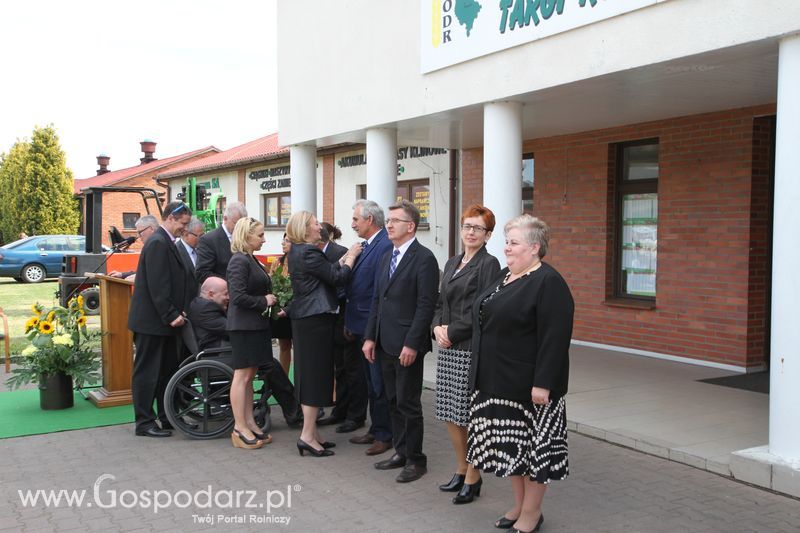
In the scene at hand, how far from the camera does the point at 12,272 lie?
2633cm

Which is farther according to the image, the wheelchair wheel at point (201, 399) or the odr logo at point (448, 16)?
the odr logo at point (448, 16)

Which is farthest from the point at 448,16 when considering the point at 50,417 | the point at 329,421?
the point at 50,417

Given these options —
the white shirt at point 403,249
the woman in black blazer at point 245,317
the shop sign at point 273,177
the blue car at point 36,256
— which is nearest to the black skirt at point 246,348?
the woman in black blazer at point 245,317

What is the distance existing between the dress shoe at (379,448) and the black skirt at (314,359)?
A: 1.63 feet

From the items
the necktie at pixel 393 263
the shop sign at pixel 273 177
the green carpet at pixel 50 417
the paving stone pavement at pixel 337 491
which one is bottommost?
the green carpet at pixel 50 417

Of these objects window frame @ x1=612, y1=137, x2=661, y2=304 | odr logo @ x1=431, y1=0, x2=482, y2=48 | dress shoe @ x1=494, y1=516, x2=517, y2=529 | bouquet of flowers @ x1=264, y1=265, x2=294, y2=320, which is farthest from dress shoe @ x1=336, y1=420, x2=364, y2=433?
window frame @ x1=612, y1=137, x2=661, y2=304

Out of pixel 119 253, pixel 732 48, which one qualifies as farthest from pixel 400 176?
pixel 732 48

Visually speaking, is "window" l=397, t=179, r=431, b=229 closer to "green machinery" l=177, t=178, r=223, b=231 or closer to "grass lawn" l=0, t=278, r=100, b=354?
"green machinery" l=177, t=178, r=223, b=231

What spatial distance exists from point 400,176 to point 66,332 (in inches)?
325

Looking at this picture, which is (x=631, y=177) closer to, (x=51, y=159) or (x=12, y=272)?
(x=12, y=272)

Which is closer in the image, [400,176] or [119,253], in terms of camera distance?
[400,176]

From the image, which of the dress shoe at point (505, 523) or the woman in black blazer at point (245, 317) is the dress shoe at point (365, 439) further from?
the dress shoe at point (505, 523)

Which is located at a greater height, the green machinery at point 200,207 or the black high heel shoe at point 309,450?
the green machinery at point 200,207

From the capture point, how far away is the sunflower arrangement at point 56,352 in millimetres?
7406
